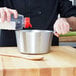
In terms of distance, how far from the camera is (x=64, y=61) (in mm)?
887

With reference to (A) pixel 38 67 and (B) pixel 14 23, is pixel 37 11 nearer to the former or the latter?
(B) pixel 14 23

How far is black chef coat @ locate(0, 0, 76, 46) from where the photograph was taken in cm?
136

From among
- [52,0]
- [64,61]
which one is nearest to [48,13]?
[52,0]

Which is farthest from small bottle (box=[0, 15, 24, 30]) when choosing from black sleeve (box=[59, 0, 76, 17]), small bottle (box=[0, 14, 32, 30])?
black sleeve (box=[59, 0, 76, 17])

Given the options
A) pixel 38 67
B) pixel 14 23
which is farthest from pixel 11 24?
pixel 38 67

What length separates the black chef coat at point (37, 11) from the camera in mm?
1358

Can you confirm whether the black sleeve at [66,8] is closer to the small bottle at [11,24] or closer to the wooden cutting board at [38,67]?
the small bottle at [11,24]

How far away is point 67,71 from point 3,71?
23cm

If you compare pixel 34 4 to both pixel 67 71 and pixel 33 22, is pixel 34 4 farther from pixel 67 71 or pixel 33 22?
pixel 67 71

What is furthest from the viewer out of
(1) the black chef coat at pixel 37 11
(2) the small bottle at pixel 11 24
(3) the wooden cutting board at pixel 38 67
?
(1) the black chef coat at pixel 37 11

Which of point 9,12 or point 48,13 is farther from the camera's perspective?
point 48,13

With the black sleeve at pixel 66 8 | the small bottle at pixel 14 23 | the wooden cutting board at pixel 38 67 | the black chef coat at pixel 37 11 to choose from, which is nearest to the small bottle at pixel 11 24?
the small bottle at pixel 14 23

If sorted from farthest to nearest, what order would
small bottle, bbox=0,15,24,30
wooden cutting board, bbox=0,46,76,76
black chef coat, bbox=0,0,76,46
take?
black chef coat, bbox=0,0,76,46 → small bottle, bbox=0,15,24,30 → wooden cutting board, bbox=0,46,76,76

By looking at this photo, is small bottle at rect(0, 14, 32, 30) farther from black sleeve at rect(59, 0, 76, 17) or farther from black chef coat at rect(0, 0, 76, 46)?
black sleeve at rect(59, 0, 76, 17)
